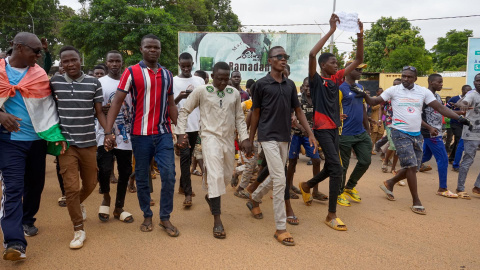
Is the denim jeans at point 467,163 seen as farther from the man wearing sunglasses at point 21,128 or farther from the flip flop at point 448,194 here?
the man wearing sunglasses at point 21,128

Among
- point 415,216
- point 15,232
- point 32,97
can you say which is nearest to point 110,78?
point 32,97

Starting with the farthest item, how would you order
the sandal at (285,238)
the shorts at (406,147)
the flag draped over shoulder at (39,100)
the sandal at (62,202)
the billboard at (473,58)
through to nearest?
1. the billboard at (473,58)
2. the shorts at (406,147)
3. the sandal at (62,202)
4. the sandal at (285,238)
5. the flag draped over shoulder at (39,100)

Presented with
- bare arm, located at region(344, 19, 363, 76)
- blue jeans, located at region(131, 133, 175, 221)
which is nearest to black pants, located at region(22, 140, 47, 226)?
blue jeans, located at region(131, 133, 175, 221)

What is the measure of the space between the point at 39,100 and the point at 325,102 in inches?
124

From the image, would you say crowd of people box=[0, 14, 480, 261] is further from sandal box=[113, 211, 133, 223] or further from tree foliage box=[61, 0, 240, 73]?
tree foliage box=[61, 0, 240, 73]

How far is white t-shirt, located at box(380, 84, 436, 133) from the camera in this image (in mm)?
5457

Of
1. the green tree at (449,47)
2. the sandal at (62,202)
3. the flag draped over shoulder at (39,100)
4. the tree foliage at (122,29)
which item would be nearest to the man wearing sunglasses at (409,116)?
the flag draped over shoulder at (39,100)

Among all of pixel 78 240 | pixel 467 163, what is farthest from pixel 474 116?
pixel 78 240

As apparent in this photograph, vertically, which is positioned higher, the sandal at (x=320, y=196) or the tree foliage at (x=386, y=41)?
the tree foliage at (x=386, y=41)

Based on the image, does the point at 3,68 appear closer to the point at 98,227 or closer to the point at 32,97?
the point at 32,97

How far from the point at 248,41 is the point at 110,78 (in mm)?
20930

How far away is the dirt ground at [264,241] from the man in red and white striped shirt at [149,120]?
0.40 meters

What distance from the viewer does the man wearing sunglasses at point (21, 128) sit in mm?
3217

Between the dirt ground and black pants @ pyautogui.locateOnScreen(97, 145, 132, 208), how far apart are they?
330 mm
